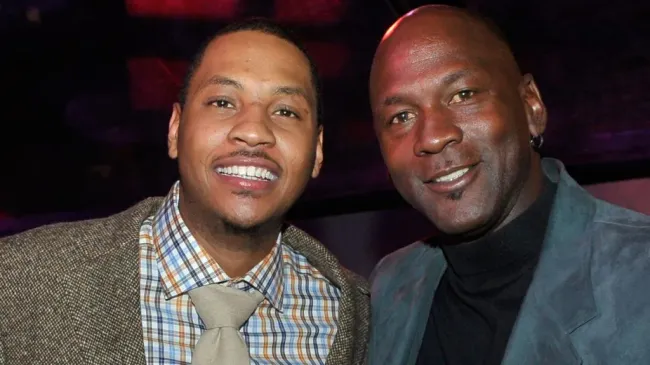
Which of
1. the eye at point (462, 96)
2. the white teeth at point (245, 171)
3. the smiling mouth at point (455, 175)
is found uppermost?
the eye at point (462, 96)

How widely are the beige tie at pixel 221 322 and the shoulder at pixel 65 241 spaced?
260 mm

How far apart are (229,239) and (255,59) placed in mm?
540

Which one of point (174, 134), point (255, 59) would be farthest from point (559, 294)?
point (174, 134)

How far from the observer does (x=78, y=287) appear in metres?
1.54

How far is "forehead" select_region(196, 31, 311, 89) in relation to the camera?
1.87 metres

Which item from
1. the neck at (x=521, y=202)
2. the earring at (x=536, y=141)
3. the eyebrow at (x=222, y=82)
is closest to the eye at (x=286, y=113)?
the eyebrow at (x=222, y=82)

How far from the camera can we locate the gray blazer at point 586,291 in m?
1.51

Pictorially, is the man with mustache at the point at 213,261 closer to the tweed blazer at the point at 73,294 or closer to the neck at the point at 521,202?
the tweed blazer at the point at 73,294

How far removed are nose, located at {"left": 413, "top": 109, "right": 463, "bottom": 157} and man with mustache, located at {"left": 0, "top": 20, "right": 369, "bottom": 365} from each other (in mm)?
341

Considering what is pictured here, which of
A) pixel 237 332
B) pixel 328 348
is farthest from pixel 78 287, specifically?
pixel 328 348

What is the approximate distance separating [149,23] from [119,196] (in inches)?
59.9

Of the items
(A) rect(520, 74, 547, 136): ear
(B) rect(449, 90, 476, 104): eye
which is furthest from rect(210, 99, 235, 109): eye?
(A) rect(520, 74, 547, 136): ear

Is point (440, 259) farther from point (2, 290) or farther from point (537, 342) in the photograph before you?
point (2, 290)

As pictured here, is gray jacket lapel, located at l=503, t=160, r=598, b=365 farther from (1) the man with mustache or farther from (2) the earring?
(1) the man with mustache
